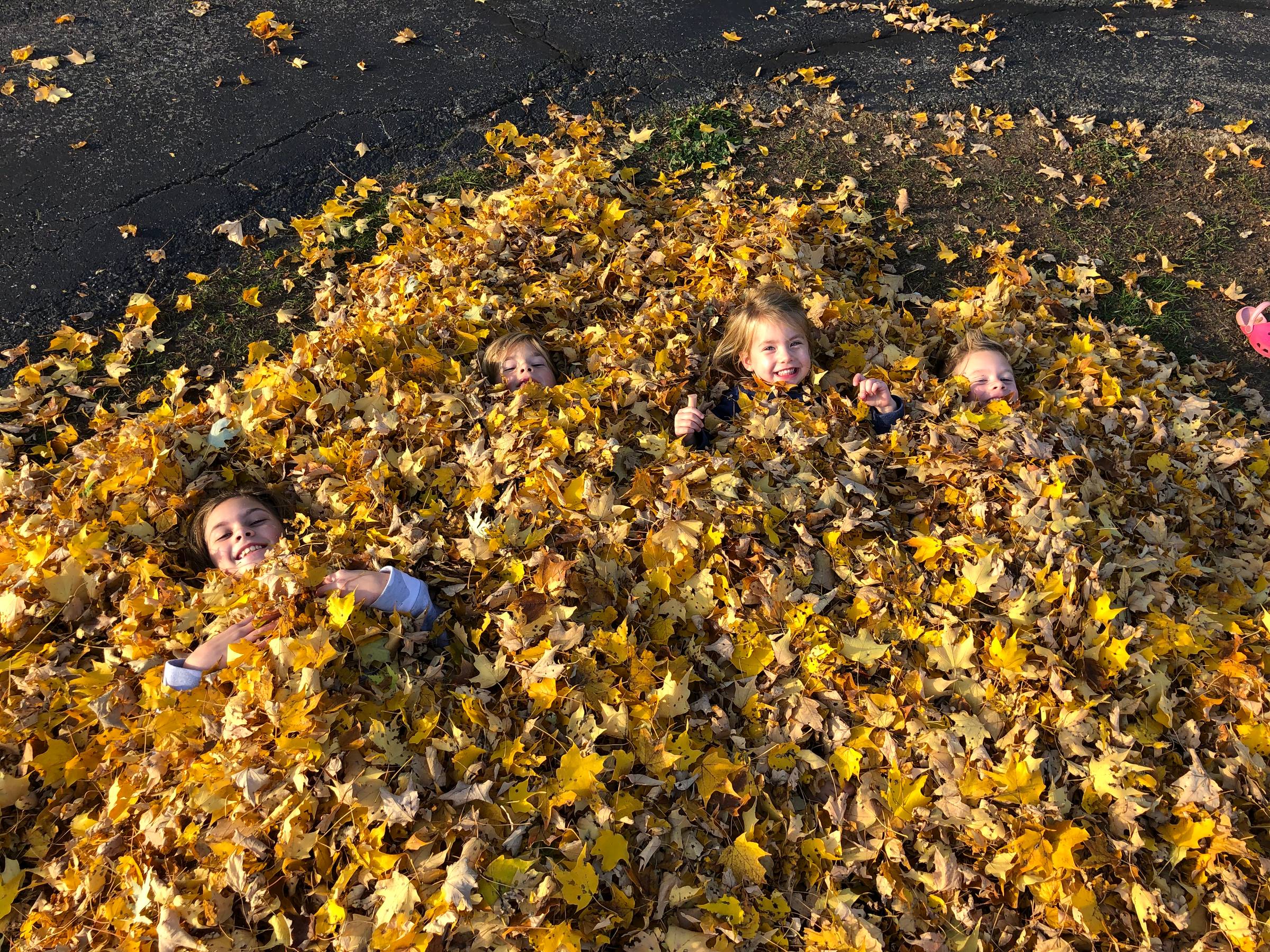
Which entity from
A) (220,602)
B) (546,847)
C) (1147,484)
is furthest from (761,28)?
(546,847)

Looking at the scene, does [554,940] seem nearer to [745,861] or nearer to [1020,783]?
[745,861]

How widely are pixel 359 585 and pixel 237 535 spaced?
73cm

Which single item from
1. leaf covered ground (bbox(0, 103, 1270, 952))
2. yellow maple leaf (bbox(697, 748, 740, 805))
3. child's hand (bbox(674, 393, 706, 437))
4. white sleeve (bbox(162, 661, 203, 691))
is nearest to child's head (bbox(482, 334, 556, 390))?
leaf covered ground (bbox(0, 103, 1270, 952))

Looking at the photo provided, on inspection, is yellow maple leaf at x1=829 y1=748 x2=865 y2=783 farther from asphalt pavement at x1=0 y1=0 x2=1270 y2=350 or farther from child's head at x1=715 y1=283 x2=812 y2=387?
asphalt pavement at x1=0 y1=0 x2=1270 y2=350

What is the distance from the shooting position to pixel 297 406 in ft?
12.1

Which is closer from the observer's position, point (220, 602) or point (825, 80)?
point (220, 602)

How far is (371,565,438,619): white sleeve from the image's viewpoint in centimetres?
280

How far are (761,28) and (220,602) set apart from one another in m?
6.20

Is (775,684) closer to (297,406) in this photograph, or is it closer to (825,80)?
(297,406)

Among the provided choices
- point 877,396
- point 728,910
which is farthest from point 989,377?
point 728,910

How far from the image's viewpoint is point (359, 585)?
2.79 metres

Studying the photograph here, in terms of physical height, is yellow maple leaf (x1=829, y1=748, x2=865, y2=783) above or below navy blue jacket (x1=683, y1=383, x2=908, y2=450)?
below

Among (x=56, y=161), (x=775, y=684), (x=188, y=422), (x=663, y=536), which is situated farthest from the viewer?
(x=56, y=161)

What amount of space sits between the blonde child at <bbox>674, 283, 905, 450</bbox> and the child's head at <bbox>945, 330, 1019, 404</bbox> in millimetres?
386
